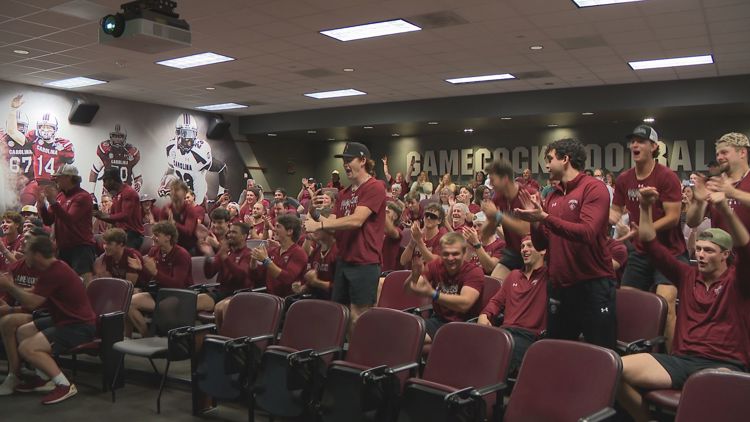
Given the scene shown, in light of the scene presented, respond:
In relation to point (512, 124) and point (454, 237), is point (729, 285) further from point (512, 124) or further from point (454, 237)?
point (512, 124)

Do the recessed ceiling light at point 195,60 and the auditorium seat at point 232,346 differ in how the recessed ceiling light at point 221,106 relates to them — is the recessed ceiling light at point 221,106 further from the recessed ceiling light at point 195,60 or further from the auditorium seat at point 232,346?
the auditorium seat at point 232,346

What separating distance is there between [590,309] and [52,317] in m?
3.64

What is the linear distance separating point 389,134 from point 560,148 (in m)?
12.5

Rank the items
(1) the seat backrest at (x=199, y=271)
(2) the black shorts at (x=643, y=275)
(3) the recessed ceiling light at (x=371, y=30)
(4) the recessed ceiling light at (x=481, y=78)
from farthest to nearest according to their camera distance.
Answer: (4) the recessed ceiling light at (x=481, y=78), (3) the recessed ceiling light at (x=371, y=30), (1) the seat backrest at (x=199, y=271), (2) the black shorts at (x=643, y=275)

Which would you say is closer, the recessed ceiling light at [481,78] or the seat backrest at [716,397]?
the seat backrest at [716,397]

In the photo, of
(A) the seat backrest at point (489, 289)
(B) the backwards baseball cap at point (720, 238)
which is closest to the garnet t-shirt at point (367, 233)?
(A) the seat backrest at point (489, 289)

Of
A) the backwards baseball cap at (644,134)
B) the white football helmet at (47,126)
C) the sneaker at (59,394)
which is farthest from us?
the white football helmet at (47,126)

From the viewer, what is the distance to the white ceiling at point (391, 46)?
6.59 m

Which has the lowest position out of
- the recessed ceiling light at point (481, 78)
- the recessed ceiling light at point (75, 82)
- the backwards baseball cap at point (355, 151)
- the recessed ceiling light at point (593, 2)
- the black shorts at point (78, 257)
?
the black shorts at point (78, 257)

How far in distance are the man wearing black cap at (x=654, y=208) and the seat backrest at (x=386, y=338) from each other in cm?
132

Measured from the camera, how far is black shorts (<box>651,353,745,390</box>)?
275 centimetres

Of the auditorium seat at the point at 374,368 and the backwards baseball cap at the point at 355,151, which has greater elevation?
the backwards baseball cap at the point at 355,151

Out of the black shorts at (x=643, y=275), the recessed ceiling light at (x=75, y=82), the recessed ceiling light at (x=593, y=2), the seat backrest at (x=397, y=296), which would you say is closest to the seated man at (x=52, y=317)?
the seat backrest at (x=397, y=296)

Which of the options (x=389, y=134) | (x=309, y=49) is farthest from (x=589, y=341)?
(x=389, y=134)
